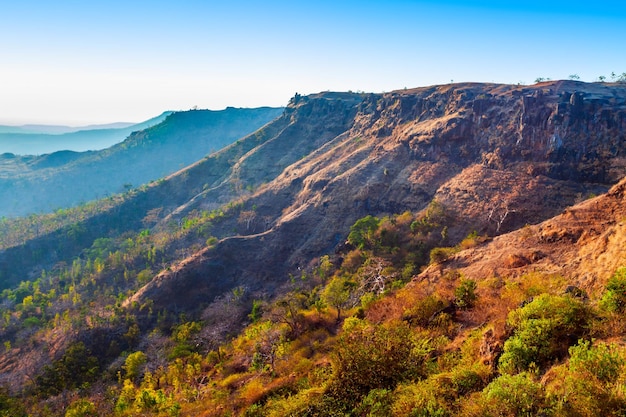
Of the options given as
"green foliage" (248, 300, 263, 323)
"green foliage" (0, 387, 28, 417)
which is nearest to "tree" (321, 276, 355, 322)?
"green foliage" (248, 300, 263, 323)

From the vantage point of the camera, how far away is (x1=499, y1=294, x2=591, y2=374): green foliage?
11.5m

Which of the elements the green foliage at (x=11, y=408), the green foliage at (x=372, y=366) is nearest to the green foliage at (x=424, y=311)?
the green foliage at (x=372, y=366)

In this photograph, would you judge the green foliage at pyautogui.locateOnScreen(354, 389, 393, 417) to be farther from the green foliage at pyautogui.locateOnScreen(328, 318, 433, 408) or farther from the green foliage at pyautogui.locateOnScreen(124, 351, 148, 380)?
the green foliage at pyautogui.locateOnScreen(124, 351, 148, 380)

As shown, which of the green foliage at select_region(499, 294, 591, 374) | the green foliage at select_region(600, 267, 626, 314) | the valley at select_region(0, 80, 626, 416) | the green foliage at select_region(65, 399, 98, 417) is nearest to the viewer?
the green foliage at select_region(499, 294, 591, 374)

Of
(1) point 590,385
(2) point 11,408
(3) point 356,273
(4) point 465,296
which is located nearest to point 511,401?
(1) point 590,385

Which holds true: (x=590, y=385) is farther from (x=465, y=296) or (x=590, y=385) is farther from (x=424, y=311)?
(x=465, y=296)

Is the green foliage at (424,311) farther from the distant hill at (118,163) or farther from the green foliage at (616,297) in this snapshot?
the distant hill at (118,163)

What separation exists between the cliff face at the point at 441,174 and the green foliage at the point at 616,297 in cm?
3284

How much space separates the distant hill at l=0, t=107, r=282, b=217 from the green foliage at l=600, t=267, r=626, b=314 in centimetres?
14401

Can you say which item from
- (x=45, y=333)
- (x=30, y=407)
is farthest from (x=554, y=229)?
(x=45, y=333)

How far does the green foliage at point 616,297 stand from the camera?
1204 cm

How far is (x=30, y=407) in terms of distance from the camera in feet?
110

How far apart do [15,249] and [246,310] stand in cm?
6554

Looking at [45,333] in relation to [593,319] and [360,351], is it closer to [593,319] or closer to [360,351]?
[360,351]
